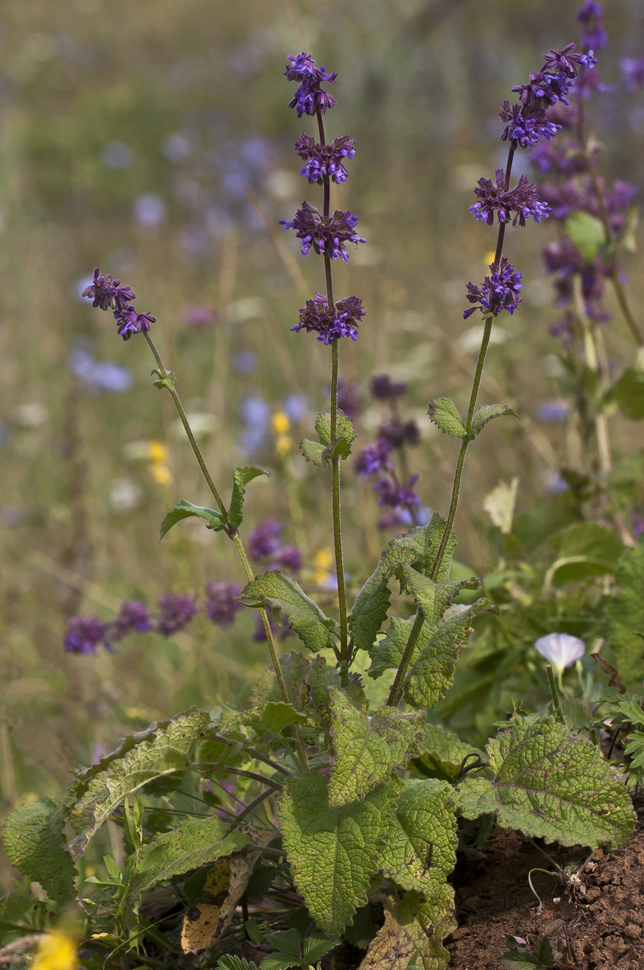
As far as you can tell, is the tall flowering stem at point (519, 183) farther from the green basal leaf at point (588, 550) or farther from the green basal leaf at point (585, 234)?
the green basal leaf at point (585, 234)

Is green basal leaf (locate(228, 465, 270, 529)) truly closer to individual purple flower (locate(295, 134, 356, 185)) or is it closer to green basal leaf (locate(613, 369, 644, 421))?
individual purple flower (locate(295, 134, 356, 185))

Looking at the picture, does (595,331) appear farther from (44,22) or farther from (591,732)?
(44,22)

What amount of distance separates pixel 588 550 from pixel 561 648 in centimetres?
53

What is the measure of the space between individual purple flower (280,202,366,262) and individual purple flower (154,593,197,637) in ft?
3.87

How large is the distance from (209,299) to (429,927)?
5662 millimetres

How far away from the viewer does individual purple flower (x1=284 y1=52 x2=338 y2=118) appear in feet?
4.06

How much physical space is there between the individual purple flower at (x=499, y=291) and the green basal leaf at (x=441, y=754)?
70 centimetres

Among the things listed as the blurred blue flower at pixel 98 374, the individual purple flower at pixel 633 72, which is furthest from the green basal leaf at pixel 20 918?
the blurred blue flower at pixel 98 374

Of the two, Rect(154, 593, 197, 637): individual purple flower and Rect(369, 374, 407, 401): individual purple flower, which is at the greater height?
Rect(369, 374, 407, 401): individual purple flower

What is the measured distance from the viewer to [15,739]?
2.60 metres

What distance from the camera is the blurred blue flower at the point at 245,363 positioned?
18.1 feet

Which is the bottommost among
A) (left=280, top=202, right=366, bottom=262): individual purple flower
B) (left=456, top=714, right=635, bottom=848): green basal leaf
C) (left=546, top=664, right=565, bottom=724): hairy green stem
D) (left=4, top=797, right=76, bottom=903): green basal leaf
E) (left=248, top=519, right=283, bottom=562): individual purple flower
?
(left=4, top=797, right=76, bottom=903): green basal leaf

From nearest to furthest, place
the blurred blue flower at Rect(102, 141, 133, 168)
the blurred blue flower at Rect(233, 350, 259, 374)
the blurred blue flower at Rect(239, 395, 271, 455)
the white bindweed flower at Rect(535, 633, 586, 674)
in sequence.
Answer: the white bindweed flower at Rect(535, 633, 586, 674) → the blurred blue flower at Rect(239, 395, 271, 455) → the blurred blue flower at Rect(233, 350, 259, 374) → the blurred blue flower at Rect(102, 141, 133, 168)

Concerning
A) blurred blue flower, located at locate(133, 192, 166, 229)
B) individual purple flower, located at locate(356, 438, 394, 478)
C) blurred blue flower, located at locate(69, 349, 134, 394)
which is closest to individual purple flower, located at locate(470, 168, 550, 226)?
individual purple flower, located at locate(356, 438, 394, 478)
